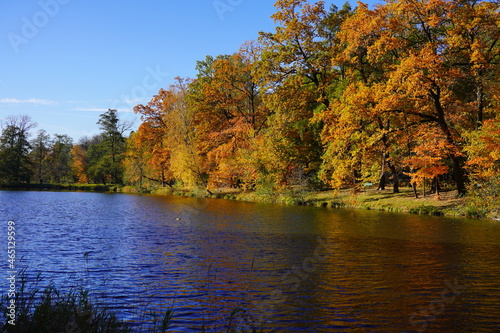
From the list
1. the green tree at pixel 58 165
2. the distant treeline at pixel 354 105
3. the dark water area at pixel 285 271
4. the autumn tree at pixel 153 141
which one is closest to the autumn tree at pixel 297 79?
the distant treeline at pixel 354 105

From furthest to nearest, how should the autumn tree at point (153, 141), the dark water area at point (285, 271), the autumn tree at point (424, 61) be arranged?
1. the autumn tree at point (153, 141)
2. the autumn tree at point (424, 61)
3. the dark water area at point (285, 271)

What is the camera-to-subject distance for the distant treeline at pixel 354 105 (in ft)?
105

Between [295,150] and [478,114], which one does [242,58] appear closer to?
[295,150]

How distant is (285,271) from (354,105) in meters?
23.8

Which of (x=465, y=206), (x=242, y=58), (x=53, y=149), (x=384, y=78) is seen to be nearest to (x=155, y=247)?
(x=465, y=206)

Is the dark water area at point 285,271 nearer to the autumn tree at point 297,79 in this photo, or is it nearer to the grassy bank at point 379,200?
the grassy bank at point 379,200

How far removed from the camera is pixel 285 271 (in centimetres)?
1399

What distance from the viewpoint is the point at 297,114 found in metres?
47.8

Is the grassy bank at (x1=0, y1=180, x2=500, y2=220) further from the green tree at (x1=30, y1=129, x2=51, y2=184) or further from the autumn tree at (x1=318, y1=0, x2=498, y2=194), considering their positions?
the green tree at (x1=30, y1=129, x2=51, y2=184)

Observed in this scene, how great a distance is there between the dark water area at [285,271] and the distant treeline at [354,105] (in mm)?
11776

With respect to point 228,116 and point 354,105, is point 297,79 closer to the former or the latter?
point 354,105

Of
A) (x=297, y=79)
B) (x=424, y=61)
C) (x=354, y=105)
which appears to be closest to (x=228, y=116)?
(x=297, y=79)

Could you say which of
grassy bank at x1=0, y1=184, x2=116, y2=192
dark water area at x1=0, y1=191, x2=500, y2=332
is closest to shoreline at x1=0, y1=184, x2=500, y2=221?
dark water area at x1=0, y1=191, x2=500, y2=332

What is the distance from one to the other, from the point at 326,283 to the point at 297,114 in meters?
36.8
